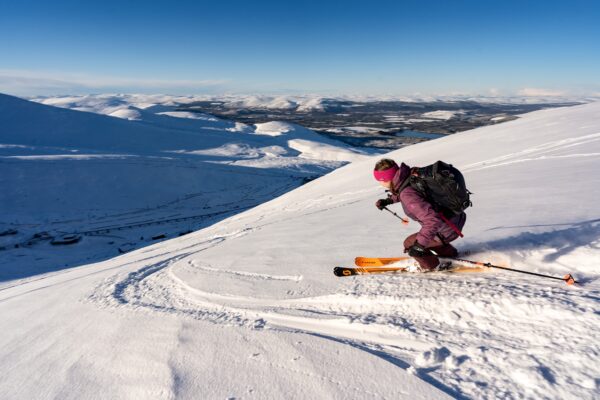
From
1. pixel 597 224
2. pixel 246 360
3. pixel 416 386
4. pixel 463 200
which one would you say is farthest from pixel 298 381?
pixel 597 224

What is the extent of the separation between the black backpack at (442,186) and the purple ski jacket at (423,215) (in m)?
0.05

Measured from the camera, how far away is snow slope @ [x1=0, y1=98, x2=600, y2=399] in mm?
2023

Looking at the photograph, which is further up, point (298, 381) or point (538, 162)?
point (538, 162)

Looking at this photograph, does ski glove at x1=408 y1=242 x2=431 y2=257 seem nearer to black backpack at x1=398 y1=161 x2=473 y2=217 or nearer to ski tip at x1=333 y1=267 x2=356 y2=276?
black backpack at x1=398 y1=161 x2=473 y2=217

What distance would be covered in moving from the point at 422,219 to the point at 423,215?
2.1 inches

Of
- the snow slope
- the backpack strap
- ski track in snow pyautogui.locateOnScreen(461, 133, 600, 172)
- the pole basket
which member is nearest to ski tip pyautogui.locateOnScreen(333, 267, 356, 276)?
the snow slope

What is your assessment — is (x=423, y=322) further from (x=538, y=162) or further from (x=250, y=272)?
(x=538, y=162)

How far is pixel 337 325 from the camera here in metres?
2.77

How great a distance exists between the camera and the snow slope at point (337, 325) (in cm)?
202

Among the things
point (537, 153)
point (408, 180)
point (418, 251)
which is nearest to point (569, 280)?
point (418, 251)

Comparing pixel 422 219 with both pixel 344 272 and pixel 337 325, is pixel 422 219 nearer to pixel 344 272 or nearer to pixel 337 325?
pixel 344 272

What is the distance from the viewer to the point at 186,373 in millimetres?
2334

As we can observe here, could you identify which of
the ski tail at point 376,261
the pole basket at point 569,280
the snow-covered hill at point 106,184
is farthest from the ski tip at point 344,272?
the snow-covered hill at point 106,184

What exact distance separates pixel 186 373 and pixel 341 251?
2709 mm
